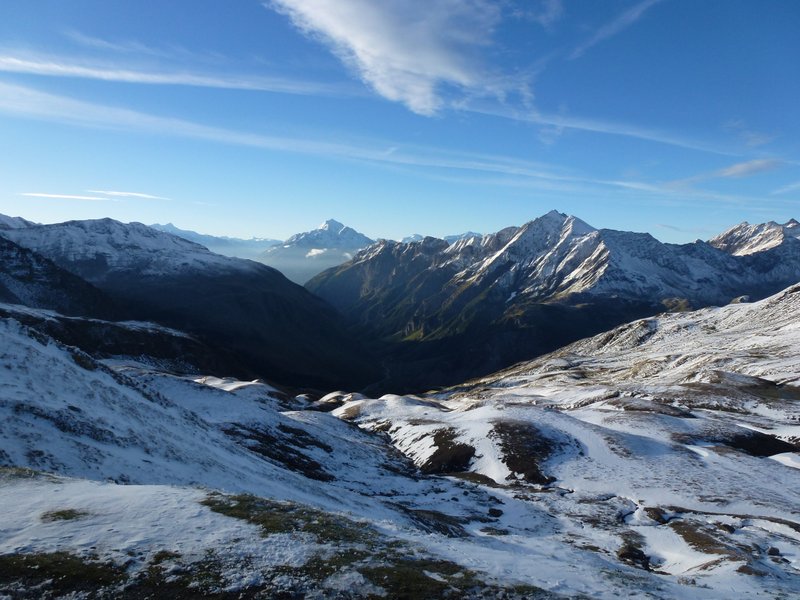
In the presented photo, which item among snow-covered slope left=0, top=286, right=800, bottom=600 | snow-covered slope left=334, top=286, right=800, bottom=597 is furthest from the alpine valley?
snow-covered slope left=334, top=286, right=800, bottom=597

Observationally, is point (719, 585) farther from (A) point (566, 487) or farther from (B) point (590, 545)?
(A) point (566, 487)

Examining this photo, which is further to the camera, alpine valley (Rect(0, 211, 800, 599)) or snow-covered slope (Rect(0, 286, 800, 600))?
snow-covered slope (Rect(0, 286, 800, 600))

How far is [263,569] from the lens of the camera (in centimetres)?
1541

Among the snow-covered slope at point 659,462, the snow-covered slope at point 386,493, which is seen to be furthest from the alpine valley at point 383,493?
the snow-covered slope at point 659,462

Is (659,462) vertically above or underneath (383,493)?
above

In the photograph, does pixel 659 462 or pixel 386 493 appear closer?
pixel 386 493

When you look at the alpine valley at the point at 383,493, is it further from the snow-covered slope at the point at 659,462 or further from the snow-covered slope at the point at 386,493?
the snow-covered slope at the point at 659,462

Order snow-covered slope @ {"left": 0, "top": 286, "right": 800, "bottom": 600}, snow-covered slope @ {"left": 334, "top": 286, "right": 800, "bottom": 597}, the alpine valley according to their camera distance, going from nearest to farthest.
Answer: the alpine valley
snow-covered slope @ {"left": 0, "top": 286, "right": 800, "bottom": 600}
snow-covered slope @ {"left": 334, "top": 286, "right": 800, "bottom": 597}

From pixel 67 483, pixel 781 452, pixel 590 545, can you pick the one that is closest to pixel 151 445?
pixel 67 483

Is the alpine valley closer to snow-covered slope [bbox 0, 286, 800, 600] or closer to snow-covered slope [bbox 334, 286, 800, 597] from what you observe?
snow-covered slope [bbox 0, 286, 800, 600]

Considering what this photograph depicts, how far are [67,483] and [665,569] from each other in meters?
34.0

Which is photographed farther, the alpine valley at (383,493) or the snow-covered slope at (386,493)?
the snow-covered slope at (386,493)

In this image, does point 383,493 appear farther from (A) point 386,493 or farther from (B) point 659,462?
(B) point 659,462

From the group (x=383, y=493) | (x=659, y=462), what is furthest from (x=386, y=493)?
(x=659, y=462)
